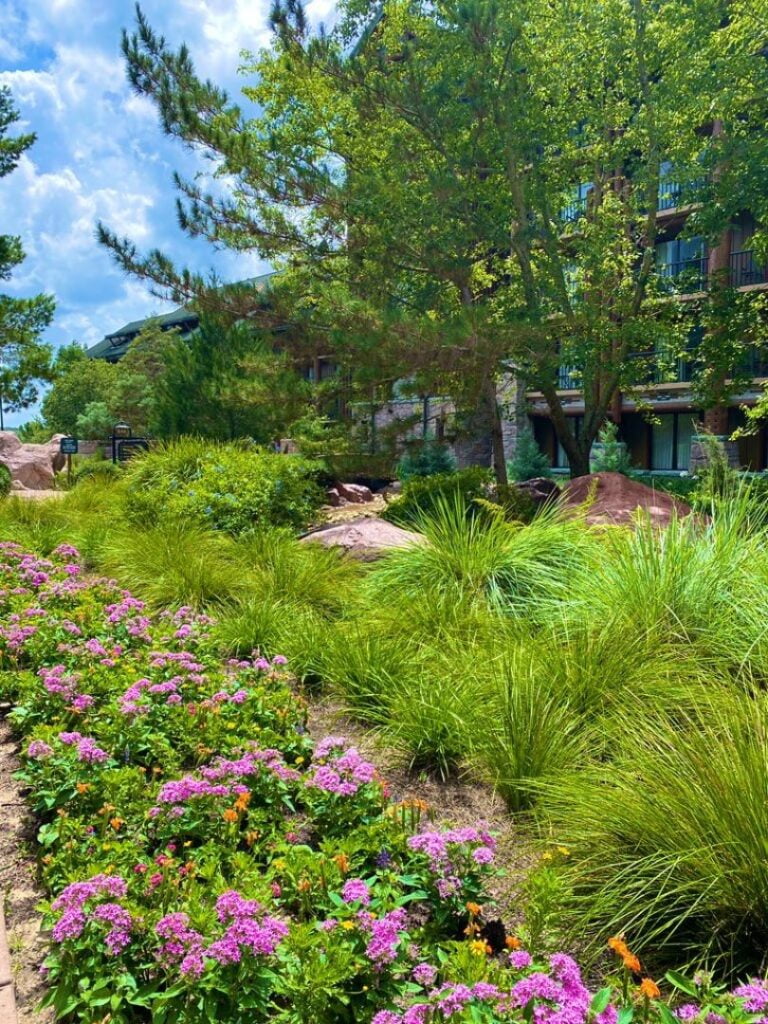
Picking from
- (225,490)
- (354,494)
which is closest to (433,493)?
(225,490)

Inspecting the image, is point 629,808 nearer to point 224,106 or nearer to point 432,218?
point 432,218

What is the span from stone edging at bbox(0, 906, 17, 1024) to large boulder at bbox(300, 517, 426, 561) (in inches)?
178

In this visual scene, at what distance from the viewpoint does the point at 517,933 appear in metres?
1.85

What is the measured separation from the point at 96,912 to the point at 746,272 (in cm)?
2414

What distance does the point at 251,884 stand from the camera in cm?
196

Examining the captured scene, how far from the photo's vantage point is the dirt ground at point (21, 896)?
6.20 feet

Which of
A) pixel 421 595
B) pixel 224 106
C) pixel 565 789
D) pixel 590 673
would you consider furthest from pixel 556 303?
pixel 565 789

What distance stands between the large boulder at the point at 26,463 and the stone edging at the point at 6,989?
18.7 meters

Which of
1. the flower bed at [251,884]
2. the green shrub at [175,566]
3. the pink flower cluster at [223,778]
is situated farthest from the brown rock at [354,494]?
the pink flower cluster at [223,778]

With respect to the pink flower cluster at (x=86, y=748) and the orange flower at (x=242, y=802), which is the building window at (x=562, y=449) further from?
the orange flower at (x=242, y=802)

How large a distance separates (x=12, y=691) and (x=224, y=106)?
1090 cm

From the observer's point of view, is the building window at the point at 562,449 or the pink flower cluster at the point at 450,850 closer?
the pink flower cluster at the point at 450,850

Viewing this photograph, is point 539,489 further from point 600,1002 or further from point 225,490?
point 600,1002

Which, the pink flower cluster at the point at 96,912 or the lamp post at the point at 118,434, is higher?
the lamp post at the point at 118,434
